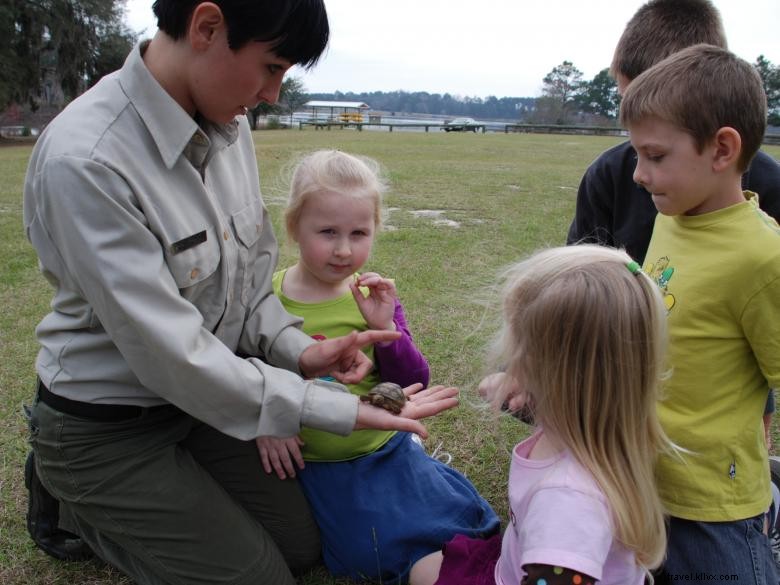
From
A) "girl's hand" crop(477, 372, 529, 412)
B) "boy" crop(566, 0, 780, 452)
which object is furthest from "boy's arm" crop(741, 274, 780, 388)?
"boy" crop(566, 0, 780, 452)

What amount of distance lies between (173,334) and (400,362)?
898 millimetres

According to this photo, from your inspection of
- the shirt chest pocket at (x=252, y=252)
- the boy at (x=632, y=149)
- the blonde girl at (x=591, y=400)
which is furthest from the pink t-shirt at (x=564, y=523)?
the boy at (x=632, y=149)

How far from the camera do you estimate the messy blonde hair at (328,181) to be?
2480 mm

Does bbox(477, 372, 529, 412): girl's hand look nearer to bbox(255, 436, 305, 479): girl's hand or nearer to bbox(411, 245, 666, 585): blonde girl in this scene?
bbox(411, 245, 666, 585): blonde girl

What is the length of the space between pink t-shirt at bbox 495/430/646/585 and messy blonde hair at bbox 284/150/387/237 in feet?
3.83

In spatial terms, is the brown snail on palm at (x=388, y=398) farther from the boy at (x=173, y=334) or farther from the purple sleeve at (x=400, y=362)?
the purple sleeve at (x=400, y=362)

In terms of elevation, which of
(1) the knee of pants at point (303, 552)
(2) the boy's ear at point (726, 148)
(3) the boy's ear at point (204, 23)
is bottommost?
(1) the knee of pants at point (303, 552)

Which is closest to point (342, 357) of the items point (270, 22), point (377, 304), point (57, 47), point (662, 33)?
point (377, 304)

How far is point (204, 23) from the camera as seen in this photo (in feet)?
6.11

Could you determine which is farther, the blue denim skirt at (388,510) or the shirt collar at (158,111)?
the blue denim skirt at (388,510)

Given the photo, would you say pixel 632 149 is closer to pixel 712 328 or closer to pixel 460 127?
pixel 712 328

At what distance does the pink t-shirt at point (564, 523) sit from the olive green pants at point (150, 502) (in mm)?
911

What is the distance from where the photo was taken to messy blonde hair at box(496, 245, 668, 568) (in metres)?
1.56

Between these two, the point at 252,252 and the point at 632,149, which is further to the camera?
the point at 632,149
